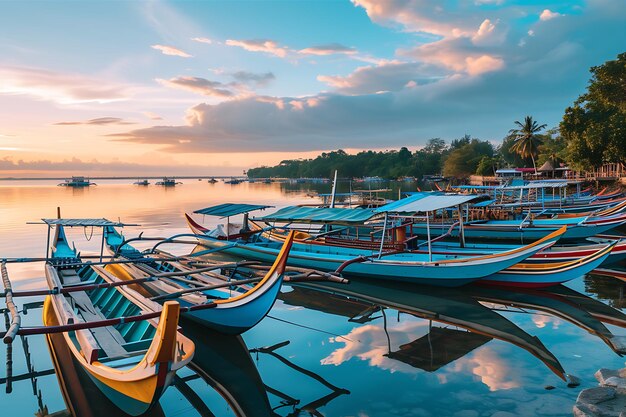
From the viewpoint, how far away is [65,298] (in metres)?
9.34

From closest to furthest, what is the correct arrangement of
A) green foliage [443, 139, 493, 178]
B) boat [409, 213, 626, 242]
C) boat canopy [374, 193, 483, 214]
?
boat canopy [374, 193, 483, 214]
boat [409, 213, 626, 242]
green foliage [443, 139, 493, 178]

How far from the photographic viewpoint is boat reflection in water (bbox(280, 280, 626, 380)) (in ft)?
29.8

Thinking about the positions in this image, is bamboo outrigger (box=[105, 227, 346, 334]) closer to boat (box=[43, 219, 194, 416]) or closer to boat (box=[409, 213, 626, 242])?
boat (box=[43, 219, 194, 416])

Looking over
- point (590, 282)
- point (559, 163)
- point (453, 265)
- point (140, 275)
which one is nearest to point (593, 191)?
point (559, 163)

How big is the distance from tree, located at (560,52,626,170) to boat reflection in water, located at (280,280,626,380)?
3075 cm

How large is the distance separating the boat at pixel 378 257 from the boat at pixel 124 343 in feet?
14.9

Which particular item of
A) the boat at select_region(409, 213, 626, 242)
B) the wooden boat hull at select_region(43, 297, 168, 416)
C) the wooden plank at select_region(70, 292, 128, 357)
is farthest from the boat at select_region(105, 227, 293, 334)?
the boat at select_region(409, 213, 626, 242)

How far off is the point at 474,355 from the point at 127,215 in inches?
1499

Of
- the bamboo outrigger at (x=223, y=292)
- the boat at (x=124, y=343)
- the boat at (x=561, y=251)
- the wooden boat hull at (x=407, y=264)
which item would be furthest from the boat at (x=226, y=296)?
the boat at (x=561, y=251)

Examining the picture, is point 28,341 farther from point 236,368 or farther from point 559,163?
point 559,163

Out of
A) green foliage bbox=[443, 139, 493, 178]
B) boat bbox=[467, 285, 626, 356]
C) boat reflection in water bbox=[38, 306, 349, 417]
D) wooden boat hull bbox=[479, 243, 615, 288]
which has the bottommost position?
boat reflection in water bbox=[38, 306, 349, 417]

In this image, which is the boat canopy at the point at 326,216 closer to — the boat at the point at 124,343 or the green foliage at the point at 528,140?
the boat at the point at 124,343

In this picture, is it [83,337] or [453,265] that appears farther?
[453,265]

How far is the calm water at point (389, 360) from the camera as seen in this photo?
7109 millimetres
